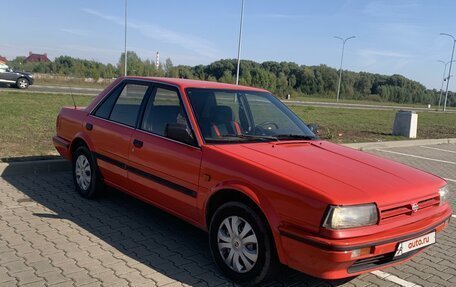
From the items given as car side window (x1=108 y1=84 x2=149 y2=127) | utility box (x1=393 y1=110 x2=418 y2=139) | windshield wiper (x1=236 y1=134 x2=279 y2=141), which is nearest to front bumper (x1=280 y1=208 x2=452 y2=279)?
windshield wiper (x1=236 y1=134 x2=279 y2=141)

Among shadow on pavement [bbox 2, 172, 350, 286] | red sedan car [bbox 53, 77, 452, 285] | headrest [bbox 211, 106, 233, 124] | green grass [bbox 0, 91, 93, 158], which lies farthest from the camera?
green grass [bbox 0, 91, 93, 158]

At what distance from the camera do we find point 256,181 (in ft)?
11.2

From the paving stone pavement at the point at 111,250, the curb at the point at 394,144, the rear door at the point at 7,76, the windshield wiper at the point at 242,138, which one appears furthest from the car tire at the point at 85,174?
the rear door at the point at 7,76

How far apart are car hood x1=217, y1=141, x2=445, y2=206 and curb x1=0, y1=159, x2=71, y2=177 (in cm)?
389

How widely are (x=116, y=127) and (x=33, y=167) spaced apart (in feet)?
7.68

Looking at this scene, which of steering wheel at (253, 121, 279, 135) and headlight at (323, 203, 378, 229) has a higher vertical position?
steering wheel at (253, 121, 279, 135)

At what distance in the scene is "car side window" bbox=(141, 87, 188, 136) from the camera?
4453 millimetres

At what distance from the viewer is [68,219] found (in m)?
4.89

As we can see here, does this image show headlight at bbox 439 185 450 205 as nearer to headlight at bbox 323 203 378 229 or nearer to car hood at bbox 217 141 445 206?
car hood at bbox 217 141 445 206

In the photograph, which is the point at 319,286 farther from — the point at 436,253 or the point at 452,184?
the point at 452,184

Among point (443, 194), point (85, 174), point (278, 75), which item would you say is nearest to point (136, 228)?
point (85, 174)

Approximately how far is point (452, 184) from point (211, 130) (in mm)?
6110

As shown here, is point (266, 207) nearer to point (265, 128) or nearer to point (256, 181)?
point (256, 181)

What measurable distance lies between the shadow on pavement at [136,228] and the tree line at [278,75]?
42.5m
